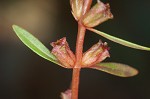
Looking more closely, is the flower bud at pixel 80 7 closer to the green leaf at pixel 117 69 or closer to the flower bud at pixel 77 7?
the flower bud at pixel 77 7

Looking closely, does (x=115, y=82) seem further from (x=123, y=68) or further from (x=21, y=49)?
(x=123, y=68)

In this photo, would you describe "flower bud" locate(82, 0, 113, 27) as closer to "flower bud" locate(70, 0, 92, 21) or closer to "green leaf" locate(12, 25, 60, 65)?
"flower bud" locate(70, 0, 92, 21)

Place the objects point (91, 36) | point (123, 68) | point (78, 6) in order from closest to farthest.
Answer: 1. point (78, 6)
2. point (123, 68)
3. point (91, 36)

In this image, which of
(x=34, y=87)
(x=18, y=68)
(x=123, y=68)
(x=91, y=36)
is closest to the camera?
(x=123, y=68)

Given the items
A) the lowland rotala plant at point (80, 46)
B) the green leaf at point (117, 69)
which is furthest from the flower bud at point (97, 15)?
the green leaf at point (117, 69)

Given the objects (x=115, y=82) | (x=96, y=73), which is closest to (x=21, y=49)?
(x=96, y=73)

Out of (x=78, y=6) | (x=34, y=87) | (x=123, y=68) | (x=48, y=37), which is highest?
(x=78, y=6)
